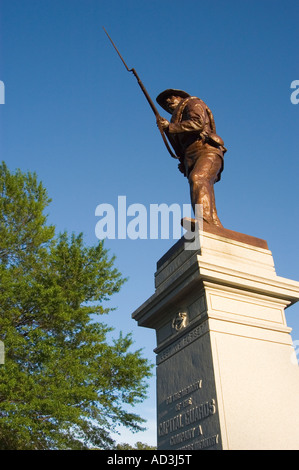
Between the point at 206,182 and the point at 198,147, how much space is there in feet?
2.06

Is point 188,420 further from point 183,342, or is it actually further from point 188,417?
point 183,342

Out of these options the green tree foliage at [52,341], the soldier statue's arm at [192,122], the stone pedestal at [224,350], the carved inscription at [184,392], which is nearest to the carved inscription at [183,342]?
the stone pedestal at [224,350]

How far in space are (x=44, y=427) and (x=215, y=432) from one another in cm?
966

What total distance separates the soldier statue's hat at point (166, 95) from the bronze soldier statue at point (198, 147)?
23 cm

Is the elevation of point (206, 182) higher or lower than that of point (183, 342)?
higher

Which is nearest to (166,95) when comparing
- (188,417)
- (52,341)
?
(188,417)

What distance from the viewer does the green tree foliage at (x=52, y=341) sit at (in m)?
12.4

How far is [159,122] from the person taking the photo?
633 cm

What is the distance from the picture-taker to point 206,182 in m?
5.99

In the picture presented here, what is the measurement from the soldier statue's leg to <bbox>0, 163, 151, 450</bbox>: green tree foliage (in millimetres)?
8487

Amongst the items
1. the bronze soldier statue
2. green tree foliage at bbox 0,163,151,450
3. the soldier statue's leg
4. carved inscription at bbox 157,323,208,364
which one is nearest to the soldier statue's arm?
the bronze soldier statue

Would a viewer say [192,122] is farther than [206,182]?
Yes
